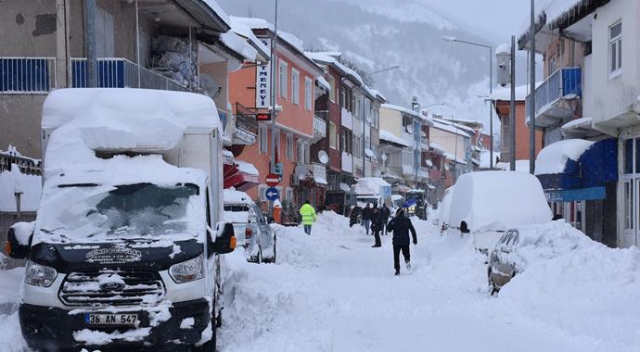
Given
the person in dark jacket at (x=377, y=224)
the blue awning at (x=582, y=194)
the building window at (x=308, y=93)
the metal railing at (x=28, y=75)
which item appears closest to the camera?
the metal railing at (x=28, y=75)

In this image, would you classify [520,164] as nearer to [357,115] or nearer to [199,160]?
[357,115]

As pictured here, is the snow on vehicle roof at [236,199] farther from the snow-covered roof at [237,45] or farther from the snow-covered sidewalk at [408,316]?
the snow-covered roof at [237,45]

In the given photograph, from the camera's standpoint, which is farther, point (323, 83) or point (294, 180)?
point (323, 83)

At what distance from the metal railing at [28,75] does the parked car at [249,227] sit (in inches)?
197

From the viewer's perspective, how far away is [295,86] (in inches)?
1948

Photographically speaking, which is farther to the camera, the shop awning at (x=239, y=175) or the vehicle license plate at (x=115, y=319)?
the shop awning at (x=239, y=175)

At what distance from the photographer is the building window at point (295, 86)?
48844mm

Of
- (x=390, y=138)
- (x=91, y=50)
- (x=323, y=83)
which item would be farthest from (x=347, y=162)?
(x=91, y=50)

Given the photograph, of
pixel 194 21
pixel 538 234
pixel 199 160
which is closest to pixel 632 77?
pixel 538 234

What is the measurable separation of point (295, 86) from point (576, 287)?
36961 millimetres

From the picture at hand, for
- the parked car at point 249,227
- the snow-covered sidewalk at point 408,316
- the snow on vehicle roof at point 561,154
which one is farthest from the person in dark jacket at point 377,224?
the snow-covered sidewalk at point 408,316

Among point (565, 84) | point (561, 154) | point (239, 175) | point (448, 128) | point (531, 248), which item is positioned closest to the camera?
point (531, 248)

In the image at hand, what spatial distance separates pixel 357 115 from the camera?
71.8 meters

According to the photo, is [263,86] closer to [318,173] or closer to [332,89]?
[318,173]
